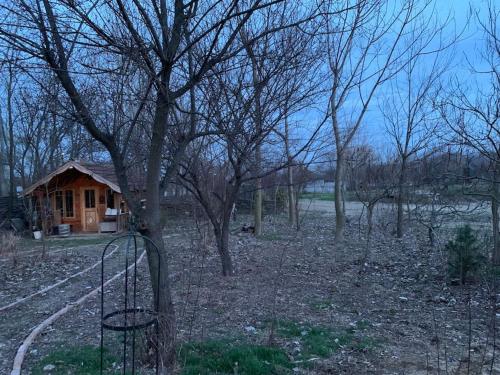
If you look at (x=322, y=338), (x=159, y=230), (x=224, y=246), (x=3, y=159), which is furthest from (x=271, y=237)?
(x=3, y=159)

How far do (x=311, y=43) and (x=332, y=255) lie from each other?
7.14 meters

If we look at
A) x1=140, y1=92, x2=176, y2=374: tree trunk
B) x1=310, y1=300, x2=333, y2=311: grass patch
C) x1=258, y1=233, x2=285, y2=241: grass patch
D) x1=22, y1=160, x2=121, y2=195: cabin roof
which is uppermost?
x1=22, y1=160, x2=121, y2=195: cabin roof

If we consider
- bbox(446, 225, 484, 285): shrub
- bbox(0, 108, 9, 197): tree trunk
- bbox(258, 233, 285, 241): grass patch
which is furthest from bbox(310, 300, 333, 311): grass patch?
bbox(0, 108, 9, 197): tree trunk

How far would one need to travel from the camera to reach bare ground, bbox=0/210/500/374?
4812 millimetres

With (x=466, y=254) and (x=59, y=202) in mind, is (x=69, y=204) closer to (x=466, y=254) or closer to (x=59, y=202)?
(x=59, y=202)

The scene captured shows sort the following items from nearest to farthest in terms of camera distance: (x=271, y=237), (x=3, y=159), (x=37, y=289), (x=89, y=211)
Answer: (x=37, y=289), (x=271, y=237), (x=89, y=211), (x=3, y=159)

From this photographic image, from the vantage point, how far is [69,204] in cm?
2212

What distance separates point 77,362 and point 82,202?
18360 millimetres

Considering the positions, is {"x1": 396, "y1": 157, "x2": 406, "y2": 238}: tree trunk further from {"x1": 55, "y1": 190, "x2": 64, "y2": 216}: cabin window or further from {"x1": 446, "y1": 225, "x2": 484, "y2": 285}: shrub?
{"x1": 55, "y1": 190, "x2": 64, "y2": 216}: cabin window

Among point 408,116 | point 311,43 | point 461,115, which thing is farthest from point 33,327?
point 408,116

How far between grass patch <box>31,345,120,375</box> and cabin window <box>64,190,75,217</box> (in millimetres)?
18277

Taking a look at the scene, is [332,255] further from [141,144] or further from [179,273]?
[141,144]

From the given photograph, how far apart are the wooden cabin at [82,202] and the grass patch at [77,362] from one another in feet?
55.3

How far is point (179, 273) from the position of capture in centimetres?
923
